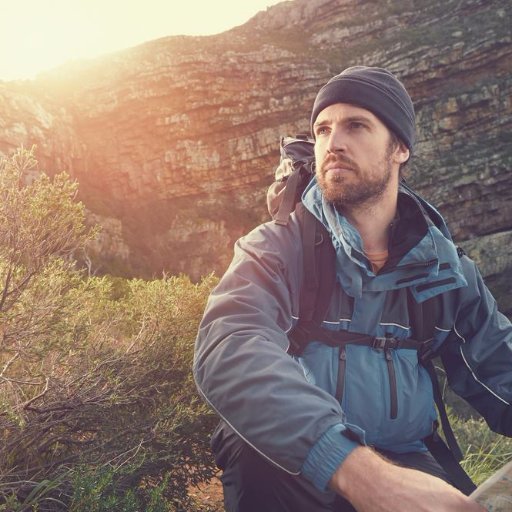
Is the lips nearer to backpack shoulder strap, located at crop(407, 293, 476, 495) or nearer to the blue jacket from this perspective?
the blue jacket

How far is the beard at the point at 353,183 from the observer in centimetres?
185

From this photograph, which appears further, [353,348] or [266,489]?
[353,348]

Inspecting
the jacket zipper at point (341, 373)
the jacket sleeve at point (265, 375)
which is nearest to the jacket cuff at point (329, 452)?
the jacket sleeve at point (265, 375)

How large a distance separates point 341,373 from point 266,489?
0.43 meters

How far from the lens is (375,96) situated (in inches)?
77.2

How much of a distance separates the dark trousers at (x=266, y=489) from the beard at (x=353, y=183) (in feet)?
3.20

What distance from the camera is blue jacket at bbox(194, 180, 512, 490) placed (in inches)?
43.7

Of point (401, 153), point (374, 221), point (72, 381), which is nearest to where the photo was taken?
point (374, 221)

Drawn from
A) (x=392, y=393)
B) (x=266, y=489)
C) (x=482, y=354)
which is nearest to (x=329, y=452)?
(x=266, y=489)

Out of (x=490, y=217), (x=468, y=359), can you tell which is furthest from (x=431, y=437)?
(x=490, y=217)

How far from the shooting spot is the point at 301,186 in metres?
2.01

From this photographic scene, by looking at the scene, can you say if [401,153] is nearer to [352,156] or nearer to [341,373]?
[352,156]

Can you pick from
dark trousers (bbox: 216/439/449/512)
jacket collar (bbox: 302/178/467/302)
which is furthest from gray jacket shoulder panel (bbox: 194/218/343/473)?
dark trousers (bbox: 216/439/449/512)

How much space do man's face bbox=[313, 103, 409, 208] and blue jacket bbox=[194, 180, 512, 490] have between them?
4.0 inches
